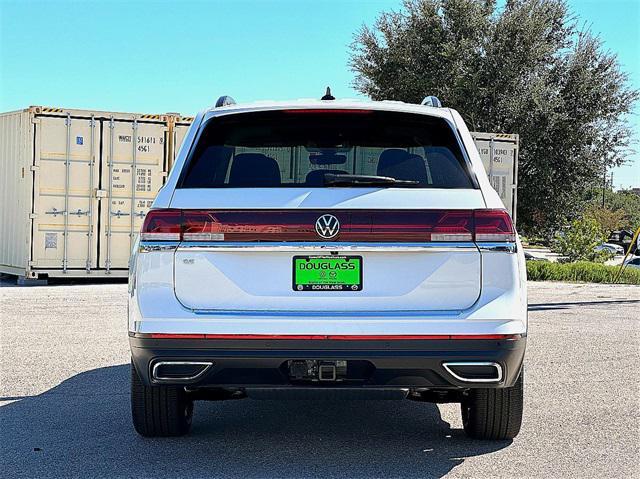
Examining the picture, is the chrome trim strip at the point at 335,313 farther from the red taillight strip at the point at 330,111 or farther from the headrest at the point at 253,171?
the red taillight strip at the point at 330,111

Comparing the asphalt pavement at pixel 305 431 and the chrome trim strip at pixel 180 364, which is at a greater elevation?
the chrome trim strip at pixel 180 364

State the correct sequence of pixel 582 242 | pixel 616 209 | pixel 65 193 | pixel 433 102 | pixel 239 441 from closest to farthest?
pixel 239 441, pixel 433 102, pixel 65 193, pixel 582 242, pixel 616 209

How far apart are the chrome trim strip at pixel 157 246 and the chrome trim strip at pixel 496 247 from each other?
1.53 m

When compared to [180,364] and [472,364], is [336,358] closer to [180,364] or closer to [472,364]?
[472,364]

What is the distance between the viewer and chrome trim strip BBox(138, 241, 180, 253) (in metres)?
4.54

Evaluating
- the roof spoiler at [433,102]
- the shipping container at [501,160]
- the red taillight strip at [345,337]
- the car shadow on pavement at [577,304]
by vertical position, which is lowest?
the car shadow on pavement at [577,304]

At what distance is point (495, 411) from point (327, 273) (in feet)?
4.82

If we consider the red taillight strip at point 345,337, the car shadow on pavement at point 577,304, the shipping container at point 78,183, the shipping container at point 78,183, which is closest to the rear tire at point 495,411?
the red taillight strip at point 345,337

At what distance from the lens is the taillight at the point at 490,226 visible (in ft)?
14.9

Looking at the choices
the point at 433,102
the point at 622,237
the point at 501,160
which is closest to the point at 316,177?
the point at 433,102

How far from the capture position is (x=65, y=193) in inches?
649

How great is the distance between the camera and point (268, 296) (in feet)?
14.7

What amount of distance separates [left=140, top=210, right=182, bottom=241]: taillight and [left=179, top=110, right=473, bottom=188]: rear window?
375 millimetres

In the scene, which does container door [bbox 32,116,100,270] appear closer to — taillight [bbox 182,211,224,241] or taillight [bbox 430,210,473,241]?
taillight [bbox 182,211,224,241]
